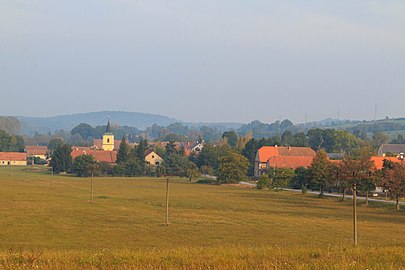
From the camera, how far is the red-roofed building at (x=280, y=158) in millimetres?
121750

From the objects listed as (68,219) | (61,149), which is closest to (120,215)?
(68,219)

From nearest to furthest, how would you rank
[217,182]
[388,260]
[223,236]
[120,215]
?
[388,260] → [223,236] → [120,215] → [217,182]

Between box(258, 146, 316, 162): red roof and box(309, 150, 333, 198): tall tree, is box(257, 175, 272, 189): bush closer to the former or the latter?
box(309, 150, 333, 198): tall tree

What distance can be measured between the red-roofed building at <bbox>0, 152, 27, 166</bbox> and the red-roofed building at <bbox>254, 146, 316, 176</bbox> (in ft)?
236

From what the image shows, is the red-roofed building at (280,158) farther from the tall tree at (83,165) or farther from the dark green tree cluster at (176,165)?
the tall tree at (83,165)

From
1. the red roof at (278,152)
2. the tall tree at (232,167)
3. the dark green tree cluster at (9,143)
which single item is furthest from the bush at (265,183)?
the dark green tree cluster at (9,143)

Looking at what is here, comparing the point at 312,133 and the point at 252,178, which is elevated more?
the point at 312,133

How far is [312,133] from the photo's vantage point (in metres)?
183

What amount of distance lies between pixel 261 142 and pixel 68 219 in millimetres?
105527

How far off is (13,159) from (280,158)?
275 ft

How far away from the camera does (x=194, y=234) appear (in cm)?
3709

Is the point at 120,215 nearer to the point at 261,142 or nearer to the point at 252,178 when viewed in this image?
the point at 252,178

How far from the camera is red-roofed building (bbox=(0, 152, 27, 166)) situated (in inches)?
6772

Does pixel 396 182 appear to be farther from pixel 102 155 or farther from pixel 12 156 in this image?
pixel 12 156
